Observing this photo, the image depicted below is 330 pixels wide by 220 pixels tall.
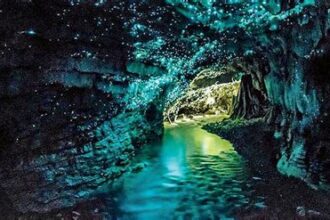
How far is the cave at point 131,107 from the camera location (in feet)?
21.4

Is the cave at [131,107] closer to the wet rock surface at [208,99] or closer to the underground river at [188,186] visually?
the underground river at [188,186]

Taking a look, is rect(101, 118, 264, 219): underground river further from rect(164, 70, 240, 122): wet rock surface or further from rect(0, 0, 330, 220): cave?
rect(164, 70, 240, 122): wet rock surface

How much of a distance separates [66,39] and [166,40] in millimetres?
2946

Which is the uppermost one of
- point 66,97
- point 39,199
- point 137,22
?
point 137,22

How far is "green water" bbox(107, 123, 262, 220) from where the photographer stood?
285 inches

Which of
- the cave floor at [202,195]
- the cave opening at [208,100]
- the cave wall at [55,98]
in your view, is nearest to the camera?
the cave wall at [55,98]

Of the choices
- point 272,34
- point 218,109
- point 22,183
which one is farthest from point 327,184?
point 218,109

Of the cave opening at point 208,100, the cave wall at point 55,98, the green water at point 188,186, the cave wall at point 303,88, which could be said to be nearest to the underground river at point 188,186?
the green water at point 188,186

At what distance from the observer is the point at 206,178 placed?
9695 millimetres

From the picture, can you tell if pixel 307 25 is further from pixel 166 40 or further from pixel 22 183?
pixel 22 183

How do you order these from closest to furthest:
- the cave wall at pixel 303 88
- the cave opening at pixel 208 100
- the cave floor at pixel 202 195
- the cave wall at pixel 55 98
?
the cave wall at pixel 55 98
the cave floor at pixel 202 195
the cave wall at pixel 303 88
the cave opening at pixel 208 100

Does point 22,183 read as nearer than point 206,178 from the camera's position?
Yes

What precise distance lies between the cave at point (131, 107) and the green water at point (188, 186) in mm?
48

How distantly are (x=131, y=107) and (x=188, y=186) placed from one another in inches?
156
